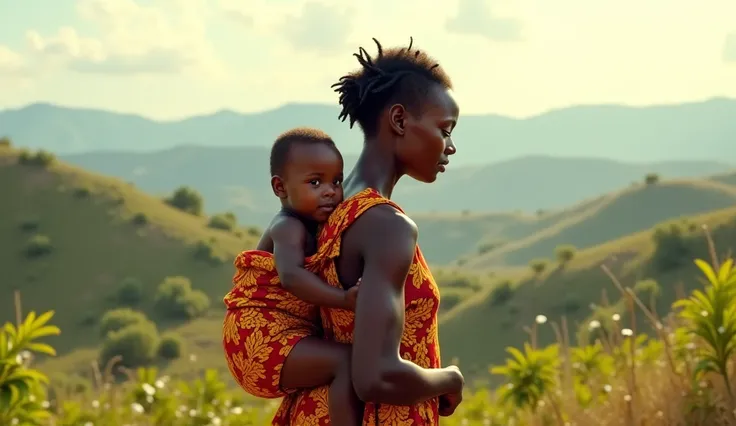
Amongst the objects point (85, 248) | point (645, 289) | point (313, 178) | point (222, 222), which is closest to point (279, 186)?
point (313, 178)

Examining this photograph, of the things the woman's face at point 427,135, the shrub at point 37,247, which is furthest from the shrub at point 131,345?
the woman's face at point 427,135

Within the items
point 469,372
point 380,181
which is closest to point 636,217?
point 469,372

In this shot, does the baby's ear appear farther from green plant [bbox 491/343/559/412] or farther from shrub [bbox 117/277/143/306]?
shrub [bbox 117/277/143/306]

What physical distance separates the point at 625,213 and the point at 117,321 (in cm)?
7003

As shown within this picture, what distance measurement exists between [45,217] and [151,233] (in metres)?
8.59

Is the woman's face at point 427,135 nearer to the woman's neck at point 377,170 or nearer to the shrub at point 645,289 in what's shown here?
the woman's neck at point 377,170

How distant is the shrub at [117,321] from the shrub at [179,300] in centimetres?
394

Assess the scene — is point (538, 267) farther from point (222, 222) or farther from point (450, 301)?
point (222, 222)

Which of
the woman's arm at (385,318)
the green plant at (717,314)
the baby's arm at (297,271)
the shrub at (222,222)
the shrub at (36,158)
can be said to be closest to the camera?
the woman's arm at (385,318)

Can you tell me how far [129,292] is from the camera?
71438 mm

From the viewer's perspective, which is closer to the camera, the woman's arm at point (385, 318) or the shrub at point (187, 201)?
the woman's arm at point (385, 318)

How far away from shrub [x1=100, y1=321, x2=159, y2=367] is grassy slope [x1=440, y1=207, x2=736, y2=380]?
19.6m

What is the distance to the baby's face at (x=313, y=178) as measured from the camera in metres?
2.93

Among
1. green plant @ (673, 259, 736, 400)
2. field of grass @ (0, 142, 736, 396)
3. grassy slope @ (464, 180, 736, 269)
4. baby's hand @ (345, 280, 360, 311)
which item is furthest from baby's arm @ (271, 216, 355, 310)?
grassy slope @ (464, 180, 736, 269)
